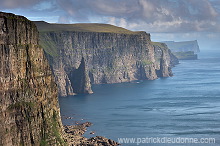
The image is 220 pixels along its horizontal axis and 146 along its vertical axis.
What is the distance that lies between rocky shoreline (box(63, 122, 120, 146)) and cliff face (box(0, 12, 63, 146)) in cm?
1674

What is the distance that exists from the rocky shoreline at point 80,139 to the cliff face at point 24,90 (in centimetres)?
1674

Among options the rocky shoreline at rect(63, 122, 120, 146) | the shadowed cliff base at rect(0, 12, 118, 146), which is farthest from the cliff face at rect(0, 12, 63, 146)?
the rocky shoreline at rect(63, 122, 120, 146)

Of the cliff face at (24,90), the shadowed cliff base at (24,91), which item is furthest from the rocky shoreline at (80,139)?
the cliff face at (24,90)

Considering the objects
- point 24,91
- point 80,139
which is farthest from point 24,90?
point 80,139

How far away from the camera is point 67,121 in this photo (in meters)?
196

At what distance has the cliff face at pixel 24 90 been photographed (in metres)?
116

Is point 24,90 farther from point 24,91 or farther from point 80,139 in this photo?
point 80,139

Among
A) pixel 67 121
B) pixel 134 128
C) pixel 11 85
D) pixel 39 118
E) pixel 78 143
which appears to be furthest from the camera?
pixel 67 121

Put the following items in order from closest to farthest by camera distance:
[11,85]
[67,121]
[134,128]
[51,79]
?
[11,85]
[51,79]
[134,128]
[67,121]

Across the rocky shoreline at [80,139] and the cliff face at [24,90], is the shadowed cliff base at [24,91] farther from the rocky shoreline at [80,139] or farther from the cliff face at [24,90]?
the rocky shoreline at [80,139]

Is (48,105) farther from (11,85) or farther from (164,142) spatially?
(164,142)

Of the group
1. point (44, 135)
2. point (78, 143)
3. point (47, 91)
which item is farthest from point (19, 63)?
point (78, 143)

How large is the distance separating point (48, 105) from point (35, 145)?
1566 cm

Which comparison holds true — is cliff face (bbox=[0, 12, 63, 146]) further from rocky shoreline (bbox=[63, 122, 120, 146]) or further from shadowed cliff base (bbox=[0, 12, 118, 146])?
rocky shoreline (bbox=[63, 122, 120, 146])
